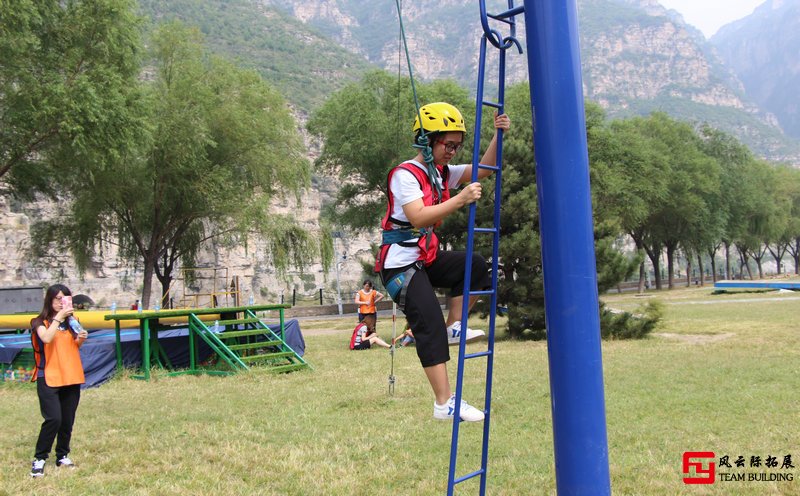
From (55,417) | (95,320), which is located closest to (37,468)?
(55,417)

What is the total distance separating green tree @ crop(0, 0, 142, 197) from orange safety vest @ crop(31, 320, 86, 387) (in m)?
13.4

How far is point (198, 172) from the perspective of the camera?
89.0ft

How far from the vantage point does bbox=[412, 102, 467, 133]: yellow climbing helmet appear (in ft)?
13.7

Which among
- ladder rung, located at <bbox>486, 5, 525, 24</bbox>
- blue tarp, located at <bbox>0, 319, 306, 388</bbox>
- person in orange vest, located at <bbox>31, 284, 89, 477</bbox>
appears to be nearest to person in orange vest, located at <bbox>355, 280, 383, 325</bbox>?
blue tarp, located at <bbox>0, 319, 306, 388</bbox>

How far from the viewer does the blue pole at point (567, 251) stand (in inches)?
127

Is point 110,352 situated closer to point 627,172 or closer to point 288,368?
point 288,368

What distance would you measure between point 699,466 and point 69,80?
18864mm

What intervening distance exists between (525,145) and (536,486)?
37.3ft

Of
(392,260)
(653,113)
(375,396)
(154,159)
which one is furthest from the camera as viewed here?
(653,113)

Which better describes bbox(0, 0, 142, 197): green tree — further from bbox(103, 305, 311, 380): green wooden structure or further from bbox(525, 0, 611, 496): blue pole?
bbox(525, 0, 611, 496): blue pole

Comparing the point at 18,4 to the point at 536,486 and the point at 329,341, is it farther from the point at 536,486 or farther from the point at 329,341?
the point at 536,486

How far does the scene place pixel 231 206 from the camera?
27.3 meters

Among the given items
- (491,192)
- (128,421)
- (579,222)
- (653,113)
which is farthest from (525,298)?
(653,113)

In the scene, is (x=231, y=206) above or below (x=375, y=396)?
above
